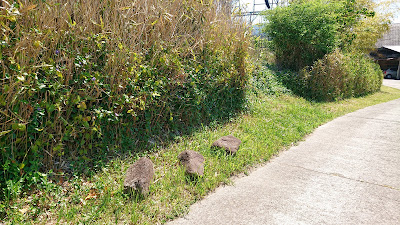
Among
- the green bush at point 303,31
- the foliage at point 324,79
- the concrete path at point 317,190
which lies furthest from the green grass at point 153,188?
the green bush at point 303,31

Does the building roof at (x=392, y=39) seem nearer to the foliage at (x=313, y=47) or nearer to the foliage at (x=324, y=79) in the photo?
the foliage at (x=313, y=47)

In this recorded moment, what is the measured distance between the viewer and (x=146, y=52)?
445cm

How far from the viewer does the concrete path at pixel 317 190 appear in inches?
125

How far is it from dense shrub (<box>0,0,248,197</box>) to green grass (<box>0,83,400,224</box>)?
0.28 metres

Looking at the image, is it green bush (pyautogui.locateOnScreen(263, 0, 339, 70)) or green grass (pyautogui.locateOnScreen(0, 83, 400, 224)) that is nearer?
green grass (pyautogui.locateOnScreen(0, 83, 400, 224))

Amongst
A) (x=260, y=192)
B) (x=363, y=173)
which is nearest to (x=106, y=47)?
(x=260, y=192)

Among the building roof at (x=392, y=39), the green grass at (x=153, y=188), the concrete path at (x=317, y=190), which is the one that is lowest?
the concrete path at (x=317, y=190)

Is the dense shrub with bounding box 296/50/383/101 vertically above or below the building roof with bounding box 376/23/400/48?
below

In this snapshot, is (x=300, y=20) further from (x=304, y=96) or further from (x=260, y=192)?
(x=260, y=192)

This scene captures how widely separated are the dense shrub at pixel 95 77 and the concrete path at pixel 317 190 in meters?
1.59

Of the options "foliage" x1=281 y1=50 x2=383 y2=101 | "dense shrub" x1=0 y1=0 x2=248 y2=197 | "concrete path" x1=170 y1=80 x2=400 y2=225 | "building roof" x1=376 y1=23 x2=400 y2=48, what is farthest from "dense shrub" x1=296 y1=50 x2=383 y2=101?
"building roof" x1=376 y1=23 x2=400 y2=48

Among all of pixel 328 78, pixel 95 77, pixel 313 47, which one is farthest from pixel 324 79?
pixel 95 77

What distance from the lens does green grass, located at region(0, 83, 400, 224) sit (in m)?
2.88

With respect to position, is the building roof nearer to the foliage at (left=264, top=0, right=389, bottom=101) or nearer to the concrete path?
the foliage at (left=264, top=0, right=389, bottom=101)
